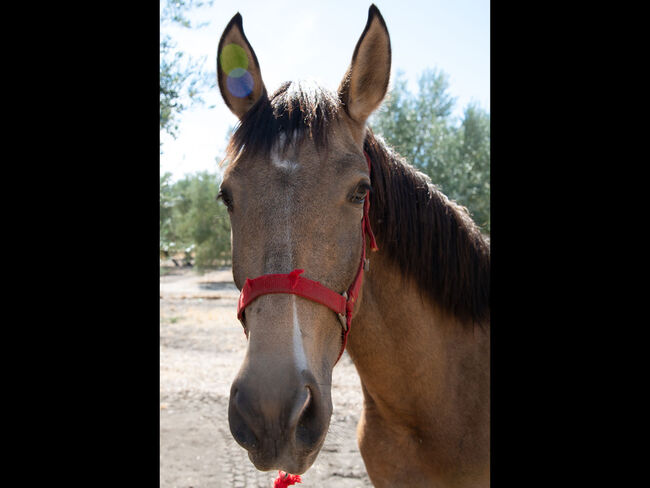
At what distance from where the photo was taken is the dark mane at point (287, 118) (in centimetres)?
192

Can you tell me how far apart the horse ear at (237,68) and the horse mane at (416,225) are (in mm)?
206

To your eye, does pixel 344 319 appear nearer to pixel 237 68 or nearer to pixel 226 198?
pixel 226 198

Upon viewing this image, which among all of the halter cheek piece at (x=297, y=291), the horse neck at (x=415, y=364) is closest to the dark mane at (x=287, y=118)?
the halter cheek piece at (x=297, y=291)

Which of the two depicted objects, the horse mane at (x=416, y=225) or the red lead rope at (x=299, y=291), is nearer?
the red lead rope at (x=299, y=291)

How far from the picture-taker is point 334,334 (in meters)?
1.82

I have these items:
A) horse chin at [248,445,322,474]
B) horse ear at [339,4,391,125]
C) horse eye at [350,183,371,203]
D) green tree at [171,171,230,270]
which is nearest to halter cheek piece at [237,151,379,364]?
horse eye at [350,183,371,203]

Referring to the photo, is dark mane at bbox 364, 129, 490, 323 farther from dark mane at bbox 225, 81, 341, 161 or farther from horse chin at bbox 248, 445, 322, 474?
horse chin at bbox 248, 445, 322, 474

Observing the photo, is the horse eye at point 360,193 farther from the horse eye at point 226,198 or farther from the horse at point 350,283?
the horse eye at point 226,198

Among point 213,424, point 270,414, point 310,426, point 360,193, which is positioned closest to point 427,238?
point 360,193

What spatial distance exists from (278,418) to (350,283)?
72 cm
